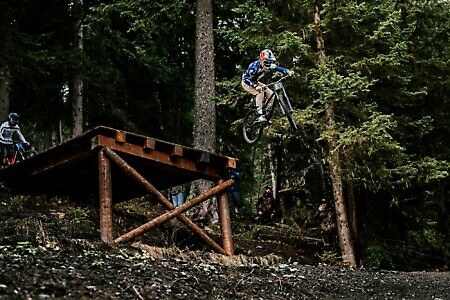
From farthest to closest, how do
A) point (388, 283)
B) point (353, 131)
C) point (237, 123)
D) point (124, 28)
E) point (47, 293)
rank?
point (124, 28)
point (237, 123)
point (353, 131)
point (388, 283)
point (47, 293)

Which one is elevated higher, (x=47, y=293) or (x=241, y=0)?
(x=241, y=0)

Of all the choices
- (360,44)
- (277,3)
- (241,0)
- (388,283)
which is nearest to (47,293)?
(388,283)

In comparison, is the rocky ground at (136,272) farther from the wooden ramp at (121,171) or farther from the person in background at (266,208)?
the person in background at (266,208)

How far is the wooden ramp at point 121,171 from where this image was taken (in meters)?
9.33

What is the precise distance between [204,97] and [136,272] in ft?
26.3

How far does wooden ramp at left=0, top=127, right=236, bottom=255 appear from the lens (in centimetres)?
933

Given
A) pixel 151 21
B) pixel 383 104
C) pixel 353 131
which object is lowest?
pixel 353 131

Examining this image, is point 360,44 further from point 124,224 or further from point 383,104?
point 124,224

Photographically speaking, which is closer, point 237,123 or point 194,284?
point 194,284

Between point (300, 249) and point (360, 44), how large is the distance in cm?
587

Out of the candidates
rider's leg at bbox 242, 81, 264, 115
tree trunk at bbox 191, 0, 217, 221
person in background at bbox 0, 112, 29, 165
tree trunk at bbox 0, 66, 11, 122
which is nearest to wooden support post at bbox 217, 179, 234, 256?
rider's leg at bbox 242, 81, 264, 115

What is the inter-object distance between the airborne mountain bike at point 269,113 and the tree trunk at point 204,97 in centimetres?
127

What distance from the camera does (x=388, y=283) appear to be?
362 inches

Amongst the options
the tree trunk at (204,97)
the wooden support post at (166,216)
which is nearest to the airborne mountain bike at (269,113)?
the tree trunk at (204,97)
